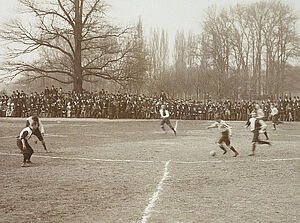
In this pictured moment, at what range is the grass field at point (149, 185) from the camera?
6.50 meters

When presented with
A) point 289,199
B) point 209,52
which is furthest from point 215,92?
point 289,199

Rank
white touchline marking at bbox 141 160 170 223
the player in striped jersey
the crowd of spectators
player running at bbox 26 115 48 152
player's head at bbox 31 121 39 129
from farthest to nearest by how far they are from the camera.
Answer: the crowd of spectators < player's head at bbox 31 121 39 129 < player running at bbox 26 115 48 152 < the player in striped jersey < white touchline marking at bbox 141 160 170 223

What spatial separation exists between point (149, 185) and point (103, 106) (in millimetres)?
23667

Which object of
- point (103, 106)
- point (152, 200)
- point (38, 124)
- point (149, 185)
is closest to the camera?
point (152, 200)

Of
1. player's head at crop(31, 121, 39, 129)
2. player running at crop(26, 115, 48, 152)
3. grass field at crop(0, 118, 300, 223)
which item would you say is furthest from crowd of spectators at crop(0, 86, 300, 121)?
player's head at crop(31, 121, 39, 129)

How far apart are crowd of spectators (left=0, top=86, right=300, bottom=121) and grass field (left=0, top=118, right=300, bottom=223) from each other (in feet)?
54.3

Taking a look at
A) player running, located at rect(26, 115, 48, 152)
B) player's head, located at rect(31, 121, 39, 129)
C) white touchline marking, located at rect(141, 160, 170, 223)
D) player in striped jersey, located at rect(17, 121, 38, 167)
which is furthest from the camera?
player's head, located at rect(31, 121, 39, 129)

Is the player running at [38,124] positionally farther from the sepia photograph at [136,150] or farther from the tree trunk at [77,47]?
the tree trunk at [77,47]

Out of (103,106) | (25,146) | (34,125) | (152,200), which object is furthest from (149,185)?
(103,106)

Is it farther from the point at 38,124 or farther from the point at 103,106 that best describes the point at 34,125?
the point at 103,106

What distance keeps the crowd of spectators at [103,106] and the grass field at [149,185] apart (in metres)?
16.5

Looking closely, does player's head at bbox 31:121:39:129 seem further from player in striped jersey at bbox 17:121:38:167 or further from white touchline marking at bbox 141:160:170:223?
white touchline marking at bbox 141:160:170:223

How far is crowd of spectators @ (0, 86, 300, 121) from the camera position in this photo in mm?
32000

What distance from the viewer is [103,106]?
105 ft
